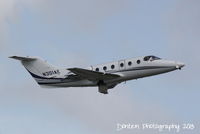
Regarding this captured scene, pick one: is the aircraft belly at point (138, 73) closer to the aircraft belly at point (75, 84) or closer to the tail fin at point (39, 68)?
the aircraft belly at point (75, 84)

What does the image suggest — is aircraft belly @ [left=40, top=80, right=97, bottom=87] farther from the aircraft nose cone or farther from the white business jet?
the aircraft nose cone


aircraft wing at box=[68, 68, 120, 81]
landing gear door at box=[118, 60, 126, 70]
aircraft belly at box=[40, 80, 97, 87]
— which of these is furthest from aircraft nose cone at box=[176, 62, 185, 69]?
aircraft belly at box=[40, 80, 97, 87]

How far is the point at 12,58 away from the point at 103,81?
339 inches

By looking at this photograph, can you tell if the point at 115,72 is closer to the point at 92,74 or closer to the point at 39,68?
the point at 92,74

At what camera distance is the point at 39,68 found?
160ft

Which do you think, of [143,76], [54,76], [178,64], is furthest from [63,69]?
[178,64]

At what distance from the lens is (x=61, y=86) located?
46375 millimetres

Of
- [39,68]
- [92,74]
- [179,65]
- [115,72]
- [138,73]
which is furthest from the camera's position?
[39,68]

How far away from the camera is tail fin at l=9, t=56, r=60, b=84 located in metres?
47.7

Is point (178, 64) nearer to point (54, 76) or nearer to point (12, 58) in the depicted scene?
point (54, 76)

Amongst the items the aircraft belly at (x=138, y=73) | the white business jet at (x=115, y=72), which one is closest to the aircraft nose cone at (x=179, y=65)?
the white business jet at (x=115, y=72)

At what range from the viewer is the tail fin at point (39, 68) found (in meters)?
47.7

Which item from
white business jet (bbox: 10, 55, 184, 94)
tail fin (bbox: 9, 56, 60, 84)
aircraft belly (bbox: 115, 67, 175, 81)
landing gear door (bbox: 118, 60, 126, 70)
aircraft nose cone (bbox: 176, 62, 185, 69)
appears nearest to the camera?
aircraft nose cone (bbox: 176, 62, 185, 69)

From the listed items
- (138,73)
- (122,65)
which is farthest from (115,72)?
(138,73)
